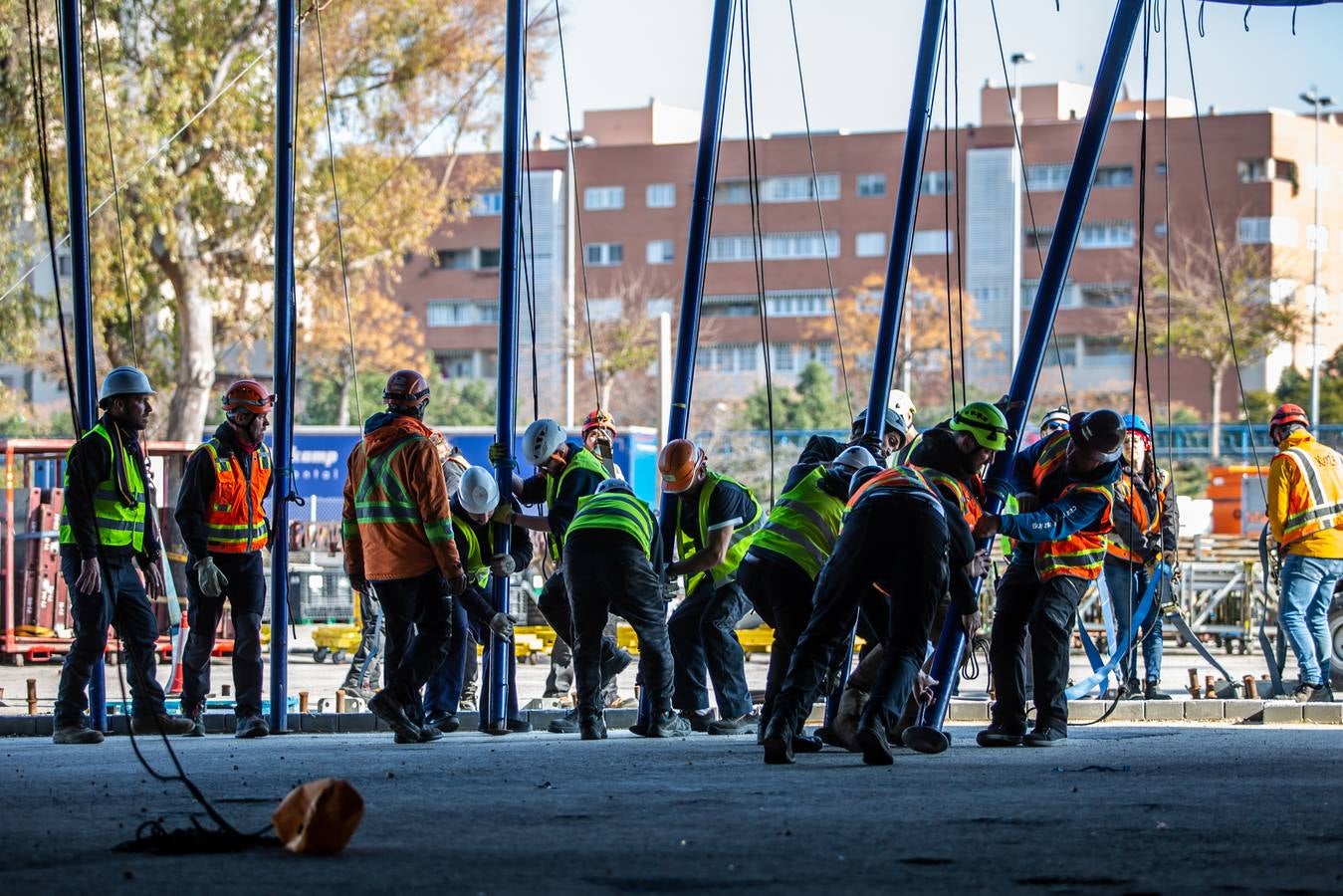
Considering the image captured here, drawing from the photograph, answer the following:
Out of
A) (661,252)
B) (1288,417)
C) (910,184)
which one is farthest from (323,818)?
(661,252)

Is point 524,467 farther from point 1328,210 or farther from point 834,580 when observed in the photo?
point 1328,210

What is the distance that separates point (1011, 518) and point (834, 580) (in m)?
1.08

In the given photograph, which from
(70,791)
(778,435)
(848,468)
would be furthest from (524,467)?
(778,435)

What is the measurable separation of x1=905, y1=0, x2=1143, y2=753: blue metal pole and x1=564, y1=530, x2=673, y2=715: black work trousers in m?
1.73

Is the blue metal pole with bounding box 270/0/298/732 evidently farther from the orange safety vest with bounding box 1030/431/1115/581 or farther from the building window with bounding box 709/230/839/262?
the building window with bounding box 709/230/839/262

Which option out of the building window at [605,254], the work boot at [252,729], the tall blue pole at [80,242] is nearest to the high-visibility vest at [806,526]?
the work boot at [252,729]

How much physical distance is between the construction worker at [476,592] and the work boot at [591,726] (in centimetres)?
72

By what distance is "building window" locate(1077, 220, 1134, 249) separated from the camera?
243 ft

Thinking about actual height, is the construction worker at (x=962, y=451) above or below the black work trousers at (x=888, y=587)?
above

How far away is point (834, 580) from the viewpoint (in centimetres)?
943

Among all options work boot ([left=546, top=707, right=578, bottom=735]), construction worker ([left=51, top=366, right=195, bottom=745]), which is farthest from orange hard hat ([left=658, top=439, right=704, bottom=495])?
construction worker ([left=51, top=366, right=195, bottom=745])

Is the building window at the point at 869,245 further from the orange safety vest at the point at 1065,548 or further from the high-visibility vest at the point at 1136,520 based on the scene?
the orange safety vest at the point at 1065,548

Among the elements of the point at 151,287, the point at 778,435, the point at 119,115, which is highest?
the point at 119,115

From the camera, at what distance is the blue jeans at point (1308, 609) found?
14.3 metres
